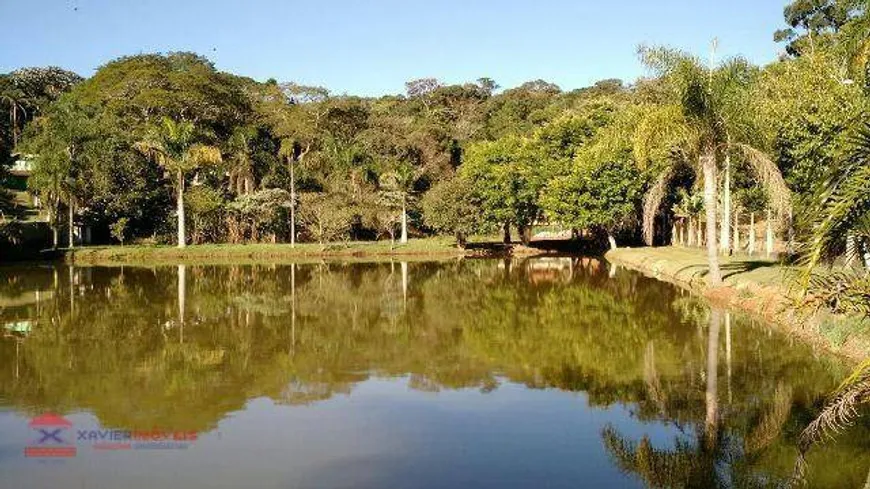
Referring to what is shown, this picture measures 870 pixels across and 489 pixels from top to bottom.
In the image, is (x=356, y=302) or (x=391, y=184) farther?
(x=391, y=184)

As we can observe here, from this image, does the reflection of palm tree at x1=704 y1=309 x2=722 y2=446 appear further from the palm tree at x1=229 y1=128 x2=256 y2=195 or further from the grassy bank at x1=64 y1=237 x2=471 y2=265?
the palm tree at x1=229 y1=128 x2=256 y2=195

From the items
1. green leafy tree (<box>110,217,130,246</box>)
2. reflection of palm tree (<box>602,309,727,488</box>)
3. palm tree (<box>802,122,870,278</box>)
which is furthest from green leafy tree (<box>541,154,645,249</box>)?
palm tree (<box>802,122,870,278</box>)

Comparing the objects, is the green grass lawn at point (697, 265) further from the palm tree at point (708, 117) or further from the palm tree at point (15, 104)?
the palm tree at point (15, 104)

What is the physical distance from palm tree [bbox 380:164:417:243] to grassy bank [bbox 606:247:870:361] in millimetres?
16697

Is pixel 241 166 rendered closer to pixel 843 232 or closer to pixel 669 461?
pixel 669 461

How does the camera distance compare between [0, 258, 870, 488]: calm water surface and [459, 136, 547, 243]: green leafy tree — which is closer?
[0, 258, 870, 488]: calm water surface

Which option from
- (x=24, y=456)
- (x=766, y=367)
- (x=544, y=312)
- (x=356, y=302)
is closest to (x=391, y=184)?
(x=356, y=302)

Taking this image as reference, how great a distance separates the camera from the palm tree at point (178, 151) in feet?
174

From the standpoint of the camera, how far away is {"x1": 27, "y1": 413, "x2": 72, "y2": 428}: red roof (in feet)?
40.2

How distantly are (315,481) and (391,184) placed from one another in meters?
49.0

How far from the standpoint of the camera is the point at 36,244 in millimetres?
53906

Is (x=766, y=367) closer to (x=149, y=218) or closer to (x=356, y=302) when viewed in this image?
(x=356, y=302)

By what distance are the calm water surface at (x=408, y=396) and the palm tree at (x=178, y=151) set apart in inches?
1024

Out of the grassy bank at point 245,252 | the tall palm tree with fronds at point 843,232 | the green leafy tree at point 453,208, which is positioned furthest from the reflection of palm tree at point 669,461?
the green leafy tree at point 453,208
